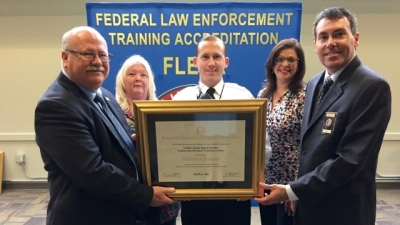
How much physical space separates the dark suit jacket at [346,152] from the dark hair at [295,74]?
19.7 inches

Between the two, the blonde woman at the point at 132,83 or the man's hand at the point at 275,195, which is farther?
the blonde woman at the point at 132,83

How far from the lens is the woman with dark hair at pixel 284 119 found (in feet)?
6.43

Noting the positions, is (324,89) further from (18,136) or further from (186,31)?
(18,136)

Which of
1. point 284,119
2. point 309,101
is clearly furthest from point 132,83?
point 309,101

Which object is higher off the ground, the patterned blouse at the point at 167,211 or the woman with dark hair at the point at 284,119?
the woman with dark hair at the point at 284,119

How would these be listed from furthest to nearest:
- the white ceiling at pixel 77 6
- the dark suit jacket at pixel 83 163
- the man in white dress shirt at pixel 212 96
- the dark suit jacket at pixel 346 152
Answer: the white ceiling at pixel 77 6
the man in white dress shirt at pixel 212 96
the dark suit jacket at pixel 346 152
the dark suit jacket at pixel 83 163

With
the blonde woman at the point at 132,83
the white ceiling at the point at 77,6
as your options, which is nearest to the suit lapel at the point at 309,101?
the blonde woman at the point at 132,83

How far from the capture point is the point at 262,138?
1.47 meters

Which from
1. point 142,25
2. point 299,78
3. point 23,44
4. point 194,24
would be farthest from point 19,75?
point 299,78

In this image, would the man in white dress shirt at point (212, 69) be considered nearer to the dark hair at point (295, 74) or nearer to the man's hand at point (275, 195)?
the dark hair at point (295, 74)

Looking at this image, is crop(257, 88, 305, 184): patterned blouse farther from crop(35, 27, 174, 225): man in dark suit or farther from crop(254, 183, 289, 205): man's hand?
crop(35, 27, 174, 225): man in dark suit

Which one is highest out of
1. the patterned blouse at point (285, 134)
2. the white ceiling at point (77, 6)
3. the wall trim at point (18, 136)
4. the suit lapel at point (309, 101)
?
the white ceiling at point (77, 6)

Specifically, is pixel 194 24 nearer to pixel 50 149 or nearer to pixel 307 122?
pixel 307 122

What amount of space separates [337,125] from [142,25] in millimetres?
2366
